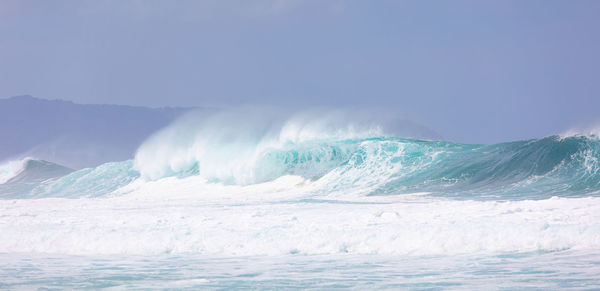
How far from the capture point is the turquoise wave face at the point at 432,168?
46.5ft

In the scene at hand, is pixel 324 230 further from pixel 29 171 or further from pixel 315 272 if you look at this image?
pixel 29 171

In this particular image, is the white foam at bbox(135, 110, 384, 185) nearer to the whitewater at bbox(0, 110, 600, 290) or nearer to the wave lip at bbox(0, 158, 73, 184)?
the whitewater at bbox(0, 110, 600, 290)

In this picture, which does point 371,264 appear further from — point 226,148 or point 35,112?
point 35,112

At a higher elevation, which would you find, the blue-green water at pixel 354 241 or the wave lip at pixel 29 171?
the wave lip at pixel 29 171

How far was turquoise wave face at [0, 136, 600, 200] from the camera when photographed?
46.5 feet

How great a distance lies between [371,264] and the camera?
595cm

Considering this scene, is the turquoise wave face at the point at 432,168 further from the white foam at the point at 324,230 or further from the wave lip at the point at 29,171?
the wave lip at the point at 29,171

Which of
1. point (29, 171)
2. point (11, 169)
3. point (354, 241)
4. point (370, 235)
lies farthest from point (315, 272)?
point (11, 169)

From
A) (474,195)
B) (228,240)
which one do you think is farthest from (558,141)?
(228,240)

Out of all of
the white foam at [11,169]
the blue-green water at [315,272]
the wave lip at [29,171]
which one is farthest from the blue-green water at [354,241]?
the white foam at [11,169]

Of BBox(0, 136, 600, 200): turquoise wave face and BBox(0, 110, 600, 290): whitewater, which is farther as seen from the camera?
BBox(0, 136, 600, 200): turquoise wave face

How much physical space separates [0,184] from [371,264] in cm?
2967

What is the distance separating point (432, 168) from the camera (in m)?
17.2

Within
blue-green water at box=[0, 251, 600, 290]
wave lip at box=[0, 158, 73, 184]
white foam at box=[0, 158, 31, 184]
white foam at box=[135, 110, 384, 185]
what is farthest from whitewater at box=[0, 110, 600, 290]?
white foam at box=[0, 158, 31, 184]
